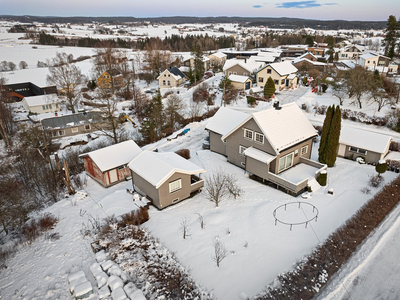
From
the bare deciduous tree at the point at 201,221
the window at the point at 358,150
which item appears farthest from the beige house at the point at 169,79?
the bare deciduous tree at the point at 201,221

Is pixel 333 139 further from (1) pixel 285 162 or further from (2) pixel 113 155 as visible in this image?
(2) pixel 113 155

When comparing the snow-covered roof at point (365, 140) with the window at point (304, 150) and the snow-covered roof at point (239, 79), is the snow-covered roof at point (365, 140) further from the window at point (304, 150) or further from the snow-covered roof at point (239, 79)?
the snow-covered roof at point (239, 79)

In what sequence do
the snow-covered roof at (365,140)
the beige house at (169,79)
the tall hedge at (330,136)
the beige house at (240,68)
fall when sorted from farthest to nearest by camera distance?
the beige house at (169,79), the beige house at (240,68), the snow-covered roof at (365,140), the tall hedge at (330,136)

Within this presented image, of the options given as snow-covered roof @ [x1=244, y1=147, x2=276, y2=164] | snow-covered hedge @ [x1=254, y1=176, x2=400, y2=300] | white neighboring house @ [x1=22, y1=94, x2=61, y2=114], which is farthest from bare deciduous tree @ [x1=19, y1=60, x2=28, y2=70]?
snow-covered hedge @ [x1=254, y1=176, x2=400, y2=300]

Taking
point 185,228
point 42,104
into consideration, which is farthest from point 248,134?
point 42,104

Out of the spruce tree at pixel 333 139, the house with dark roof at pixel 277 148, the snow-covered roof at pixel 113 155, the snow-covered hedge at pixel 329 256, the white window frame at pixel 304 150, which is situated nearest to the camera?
the snow-covered hedge at pixel 329 256

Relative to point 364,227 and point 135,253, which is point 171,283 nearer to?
point 135,253

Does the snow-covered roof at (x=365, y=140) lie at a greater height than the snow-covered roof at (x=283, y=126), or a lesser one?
lesser

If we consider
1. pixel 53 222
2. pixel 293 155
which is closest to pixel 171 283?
pixel 53 222

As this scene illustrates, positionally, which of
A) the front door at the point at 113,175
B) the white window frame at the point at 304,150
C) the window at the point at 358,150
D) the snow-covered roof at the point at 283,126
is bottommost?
the front door at the point at 113,175
